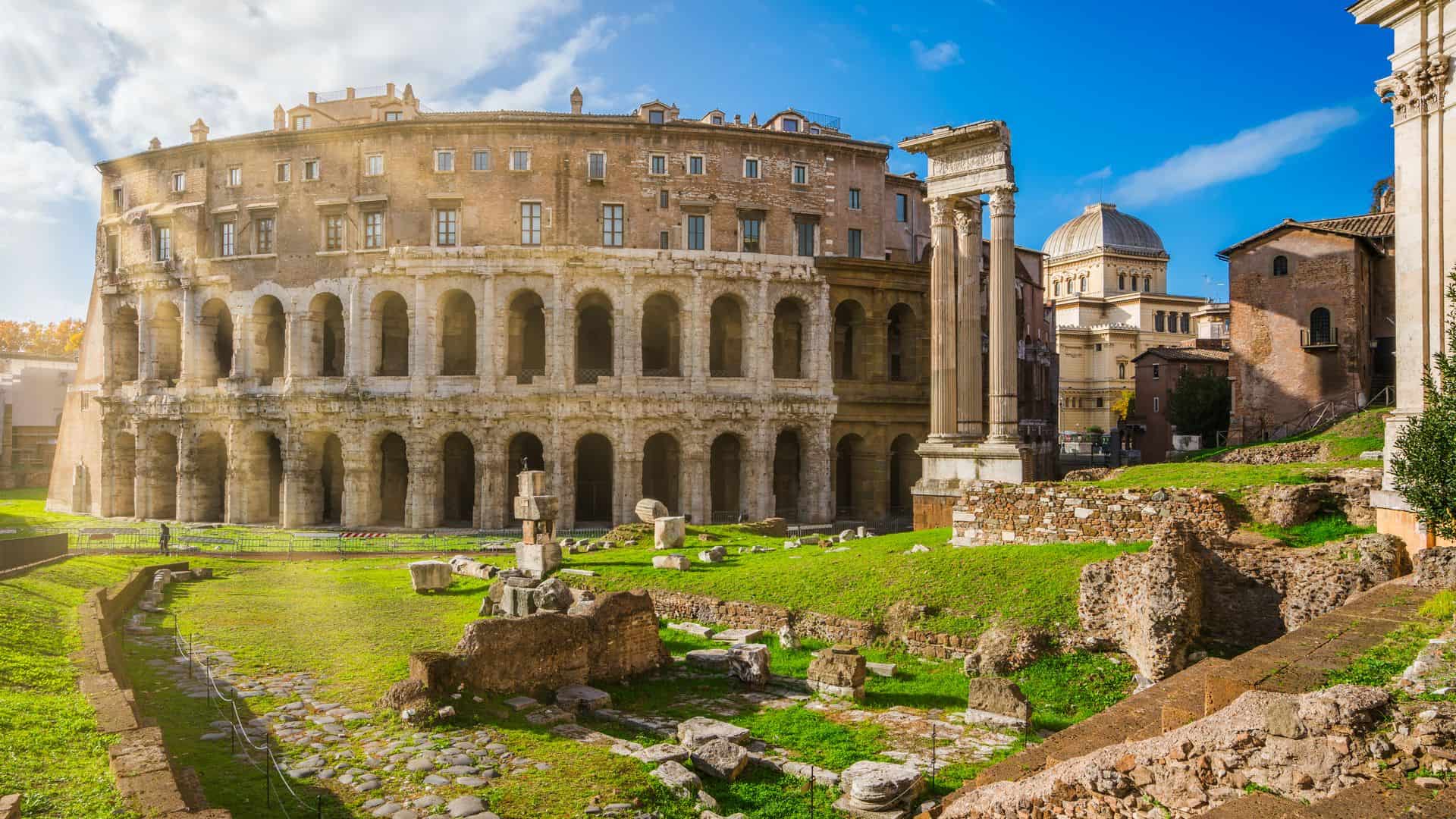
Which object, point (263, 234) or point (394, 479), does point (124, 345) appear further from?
point (394, 479)

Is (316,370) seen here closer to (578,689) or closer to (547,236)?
(547,236)

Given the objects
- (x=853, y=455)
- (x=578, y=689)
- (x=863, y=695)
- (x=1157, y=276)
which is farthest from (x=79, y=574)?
(x=1157, y=276)

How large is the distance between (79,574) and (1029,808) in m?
21.7

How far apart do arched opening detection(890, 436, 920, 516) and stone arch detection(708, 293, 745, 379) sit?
7.74 meters

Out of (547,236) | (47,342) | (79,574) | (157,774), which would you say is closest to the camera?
(157,774)

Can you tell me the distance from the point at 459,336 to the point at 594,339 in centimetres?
556

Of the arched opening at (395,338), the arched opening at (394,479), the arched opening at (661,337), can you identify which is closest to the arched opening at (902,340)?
the arched opening at (661,337)

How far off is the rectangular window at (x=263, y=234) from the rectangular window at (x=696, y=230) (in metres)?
17.5

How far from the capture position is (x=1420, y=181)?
603 inches

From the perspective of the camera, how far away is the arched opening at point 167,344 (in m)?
38.4

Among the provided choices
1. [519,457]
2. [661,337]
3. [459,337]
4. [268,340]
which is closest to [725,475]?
[661,337]

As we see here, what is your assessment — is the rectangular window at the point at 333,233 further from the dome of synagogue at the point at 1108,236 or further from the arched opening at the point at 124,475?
the dome of synagogue at the point at 1108,236

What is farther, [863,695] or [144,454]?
[144,454]

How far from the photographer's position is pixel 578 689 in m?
12.0
